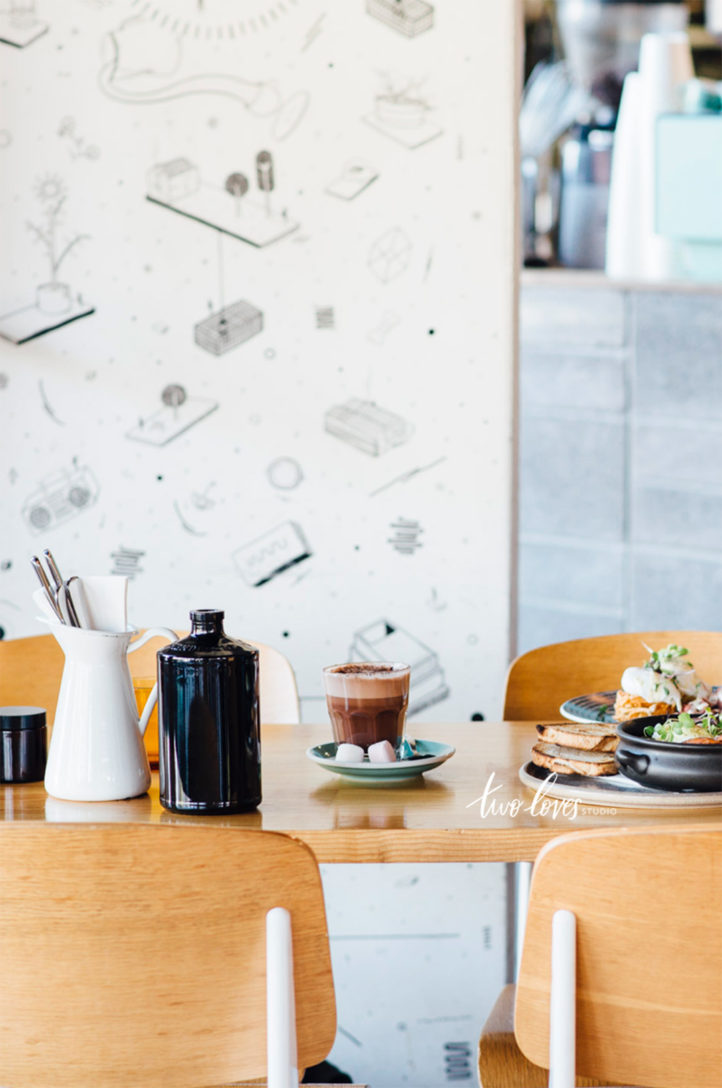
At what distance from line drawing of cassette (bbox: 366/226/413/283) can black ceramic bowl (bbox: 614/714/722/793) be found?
93 centimetres

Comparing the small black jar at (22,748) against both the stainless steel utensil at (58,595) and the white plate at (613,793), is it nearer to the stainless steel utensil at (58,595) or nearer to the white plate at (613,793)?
the stainless steel utensil at (58,595)

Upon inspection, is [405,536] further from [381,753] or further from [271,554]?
[381,753]

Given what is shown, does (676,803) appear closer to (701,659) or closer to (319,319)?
(701,659)

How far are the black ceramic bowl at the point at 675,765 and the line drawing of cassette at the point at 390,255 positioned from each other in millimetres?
934

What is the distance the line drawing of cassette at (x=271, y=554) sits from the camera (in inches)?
76.8

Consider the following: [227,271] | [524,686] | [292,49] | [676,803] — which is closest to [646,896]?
[676,803]

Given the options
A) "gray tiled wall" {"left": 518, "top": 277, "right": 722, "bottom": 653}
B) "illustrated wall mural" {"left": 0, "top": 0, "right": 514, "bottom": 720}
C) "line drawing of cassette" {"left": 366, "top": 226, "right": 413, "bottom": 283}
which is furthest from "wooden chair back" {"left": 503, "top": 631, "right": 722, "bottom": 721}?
"gray tiled wall" {"left": 518, "top": 277, "right": 722, "bottom": 653}

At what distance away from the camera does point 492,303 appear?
74.3 inches

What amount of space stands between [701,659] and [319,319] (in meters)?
0.72

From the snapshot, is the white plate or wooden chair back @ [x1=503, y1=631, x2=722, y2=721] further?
wooden chair back @ [x1=503, y1=631, x2=722, y2=721]

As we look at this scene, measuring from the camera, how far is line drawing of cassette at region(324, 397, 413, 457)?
1919 mm

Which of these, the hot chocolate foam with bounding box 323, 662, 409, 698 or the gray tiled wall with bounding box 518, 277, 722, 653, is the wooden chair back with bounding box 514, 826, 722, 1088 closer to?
the hot chocolate foam with bounding box 323, 662, 409, 698

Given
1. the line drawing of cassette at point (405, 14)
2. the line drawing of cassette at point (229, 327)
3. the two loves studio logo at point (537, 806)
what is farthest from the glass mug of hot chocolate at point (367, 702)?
the line drawing of cassette at point (405, 14)

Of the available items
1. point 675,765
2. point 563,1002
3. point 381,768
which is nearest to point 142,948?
point 563,1002
